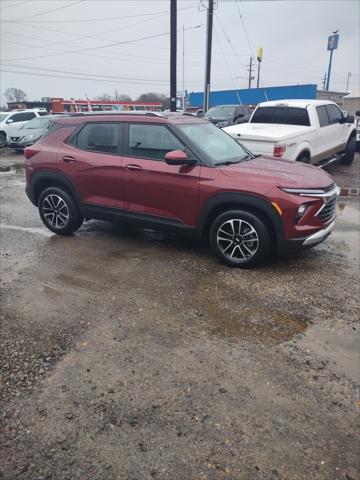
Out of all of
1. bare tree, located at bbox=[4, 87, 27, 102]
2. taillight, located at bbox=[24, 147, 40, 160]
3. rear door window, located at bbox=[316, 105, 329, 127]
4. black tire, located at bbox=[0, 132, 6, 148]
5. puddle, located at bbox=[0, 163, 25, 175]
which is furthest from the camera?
bare tree, located at bbox=[4, 87, 27, 102]

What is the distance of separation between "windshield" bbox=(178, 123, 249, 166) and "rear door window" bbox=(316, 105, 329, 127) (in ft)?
→ 15.5

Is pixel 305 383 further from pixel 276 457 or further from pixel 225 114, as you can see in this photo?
pixel 225 114

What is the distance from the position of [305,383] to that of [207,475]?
107 cm

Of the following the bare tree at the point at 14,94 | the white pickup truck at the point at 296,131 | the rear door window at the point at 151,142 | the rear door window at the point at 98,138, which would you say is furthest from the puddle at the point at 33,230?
the bare tree at the point at 14,94

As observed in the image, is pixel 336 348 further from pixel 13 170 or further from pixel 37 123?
pixel 37 123

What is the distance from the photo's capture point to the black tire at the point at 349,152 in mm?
12256

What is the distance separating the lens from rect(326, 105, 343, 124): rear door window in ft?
33.4

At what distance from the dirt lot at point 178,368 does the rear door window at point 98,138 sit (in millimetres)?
1545

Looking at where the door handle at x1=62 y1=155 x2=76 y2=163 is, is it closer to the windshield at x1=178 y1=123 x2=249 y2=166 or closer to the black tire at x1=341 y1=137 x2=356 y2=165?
the windshield at x1=178 y1=123 x2=249 y2=166

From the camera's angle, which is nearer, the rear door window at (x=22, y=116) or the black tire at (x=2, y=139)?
the black tire at (x=2, y=139)

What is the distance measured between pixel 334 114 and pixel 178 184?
24.5 feet

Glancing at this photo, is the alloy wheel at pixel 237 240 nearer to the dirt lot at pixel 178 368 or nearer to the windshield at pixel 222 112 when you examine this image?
the dirt lot at pixel 178 368

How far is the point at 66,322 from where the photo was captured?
3637mm

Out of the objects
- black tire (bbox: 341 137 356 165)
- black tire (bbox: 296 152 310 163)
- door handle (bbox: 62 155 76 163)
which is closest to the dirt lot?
door handle (bbox: 62 155 76 163)
